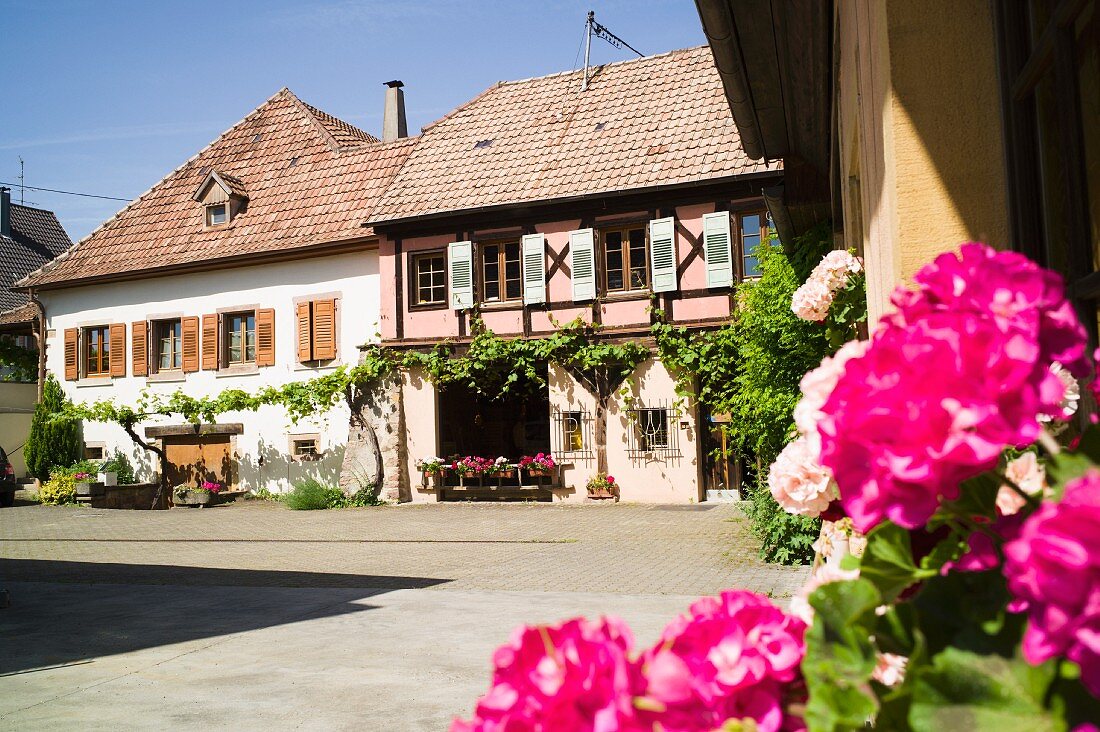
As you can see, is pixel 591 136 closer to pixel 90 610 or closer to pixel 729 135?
pixel 729 135


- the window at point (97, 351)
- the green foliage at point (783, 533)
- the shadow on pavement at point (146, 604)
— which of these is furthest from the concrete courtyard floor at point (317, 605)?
the window at point (97, 351)

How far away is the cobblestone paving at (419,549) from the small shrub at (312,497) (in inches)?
16.4

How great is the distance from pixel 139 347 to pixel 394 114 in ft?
28.3

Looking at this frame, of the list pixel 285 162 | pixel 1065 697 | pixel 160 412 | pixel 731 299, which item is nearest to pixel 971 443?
pixel 1065 697

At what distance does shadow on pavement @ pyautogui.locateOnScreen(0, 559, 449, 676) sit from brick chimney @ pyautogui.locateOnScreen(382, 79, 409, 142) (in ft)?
52.7

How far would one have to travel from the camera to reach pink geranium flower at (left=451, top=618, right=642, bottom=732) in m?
0.88

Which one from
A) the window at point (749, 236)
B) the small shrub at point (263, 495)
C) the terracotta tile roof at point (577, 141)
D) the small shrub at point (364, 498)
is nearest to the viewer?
the window at point (749, 236)

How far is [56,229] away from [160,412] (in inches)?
692

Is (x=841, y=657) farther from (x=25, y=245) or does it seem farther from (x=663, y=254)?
(x=25, y=245)

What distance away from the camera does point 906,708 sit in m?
0.83

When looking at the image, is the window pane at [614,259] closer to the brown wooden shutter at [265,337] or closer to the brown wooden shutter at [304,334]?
the brown wooden shutter at [304,334]

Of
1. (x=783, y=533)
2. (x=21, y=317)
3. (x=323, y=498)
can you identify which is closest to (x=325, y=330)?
(x=323, y=498)

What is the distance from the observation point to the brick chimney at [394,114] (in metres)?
25.7

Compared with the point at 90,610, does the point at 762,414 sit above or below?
above
